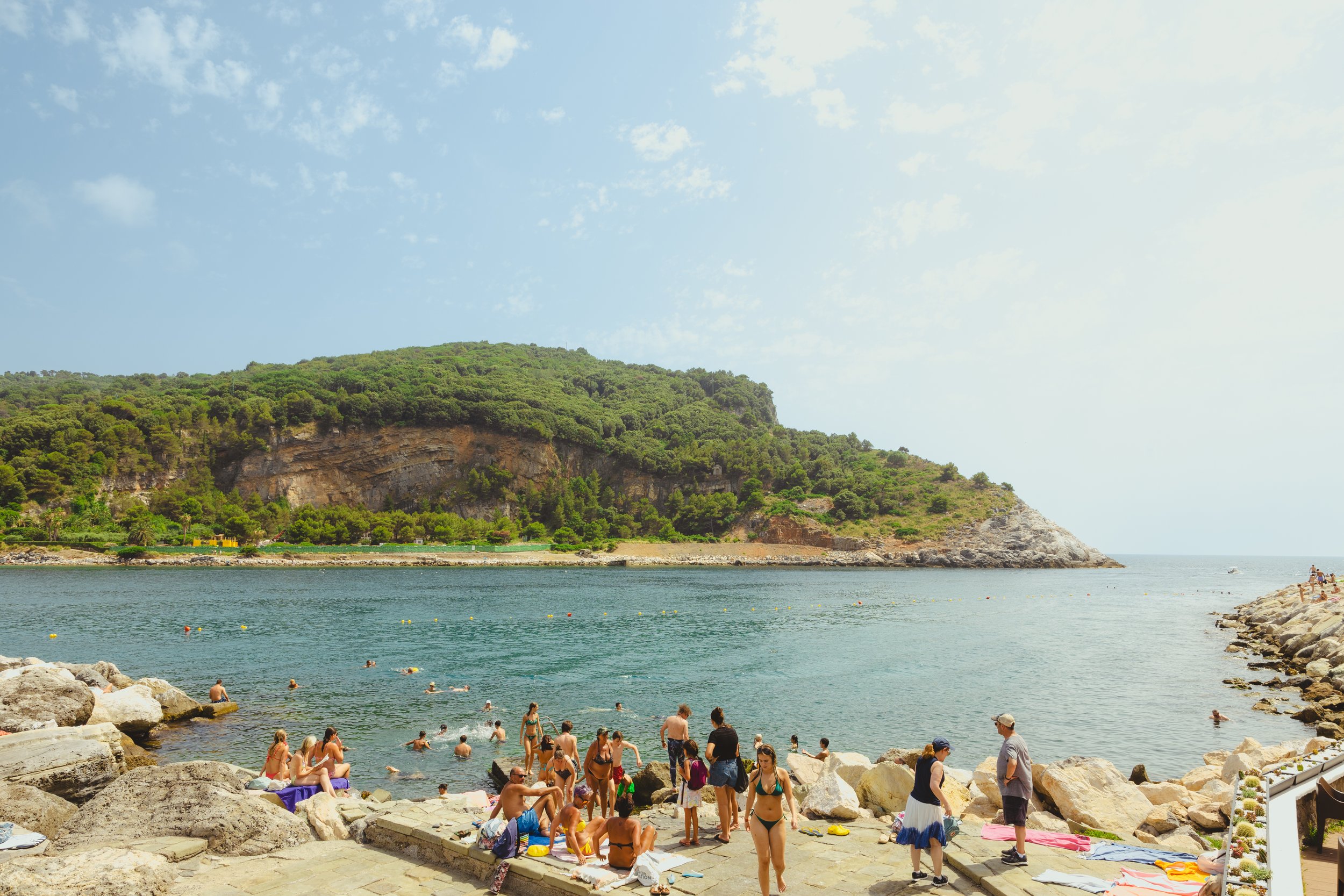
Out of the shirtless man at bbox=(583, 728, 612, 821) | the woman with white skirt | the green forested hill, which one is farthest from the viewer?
the green forested hill

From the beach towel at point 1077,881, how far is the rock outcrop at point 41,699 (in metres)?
20.0

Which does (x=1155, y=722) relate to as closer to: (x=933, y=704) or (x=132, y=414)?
(x=933, y=704)

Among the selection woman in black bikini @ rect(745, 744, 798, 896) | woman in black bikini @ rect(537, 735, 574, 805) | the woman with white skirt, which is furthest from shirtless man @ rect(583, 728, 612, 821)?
the woman with white skirt

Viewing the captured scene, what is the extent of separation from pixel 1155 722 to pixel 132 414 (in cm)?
14343

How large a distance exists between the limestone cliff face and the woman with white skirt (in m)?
133

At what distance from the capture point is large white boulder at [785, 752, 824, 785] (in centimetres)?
1480

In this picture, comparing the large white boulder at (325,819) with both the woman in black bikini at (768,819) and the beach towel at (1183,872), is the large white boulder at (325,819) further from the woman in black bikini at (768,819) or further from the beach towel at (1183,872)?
the beach towel at (1183,872)

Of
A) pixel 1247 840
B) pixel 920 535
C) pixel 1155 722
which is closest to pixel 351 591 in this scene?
pixel 1155 722

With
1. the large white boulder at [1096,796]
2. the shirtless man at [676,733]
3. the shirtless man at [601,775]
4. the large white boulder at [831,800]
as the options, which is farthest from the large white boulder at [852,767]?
the shirtless man at [601,775]

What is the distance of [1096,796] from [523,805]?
9.96m

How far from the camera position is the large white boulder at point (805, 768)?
14.8m

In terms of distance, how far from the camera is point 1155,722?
22953mm

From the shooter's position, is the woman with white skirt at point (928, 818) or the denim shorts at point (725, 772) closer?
the woman with white skirt at point (928, 818)

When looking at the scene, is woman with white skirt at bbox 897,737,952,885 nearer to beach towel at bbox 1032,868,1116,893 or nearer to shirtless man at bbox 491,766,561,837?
beach towel at bbox 1032,868,1116,893
